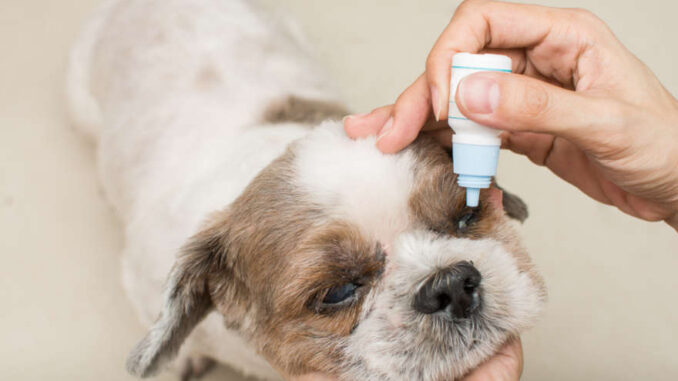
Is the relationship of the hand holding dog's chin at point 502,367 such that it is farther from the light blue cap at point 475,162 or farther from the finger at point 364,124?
the finger at point 364,124

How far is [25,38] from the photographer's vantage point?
12.0ft

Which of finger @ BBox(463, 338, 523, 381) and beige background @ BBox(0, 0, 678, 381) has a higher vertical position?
finger @ BBox(463, 338, 523, 381)

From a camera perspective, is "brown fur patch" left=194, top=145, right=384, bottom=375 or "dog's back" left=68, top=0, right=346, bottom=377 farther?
"dog's back" left=68, top=0, right=346, bottom=377

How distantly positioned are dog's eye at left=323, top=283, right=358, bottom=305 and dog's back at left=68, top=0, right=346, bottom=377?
538 mm

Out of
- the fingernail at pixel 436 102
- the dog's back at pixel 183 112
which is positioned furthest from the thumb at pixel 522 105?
the dog's back at pixel 183 112

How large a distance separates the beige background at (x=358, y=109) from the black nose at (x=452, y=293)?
136 cm

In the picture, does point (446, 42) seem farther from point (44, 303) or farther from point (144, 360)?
point (44, 303)

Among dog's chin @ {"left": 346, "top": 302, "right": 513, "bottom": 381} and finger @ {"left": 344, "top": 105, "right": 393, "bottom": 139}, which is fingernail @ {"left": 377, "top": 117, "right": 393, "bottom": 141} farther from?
dog's chin @ {"left": 346, "top": 302, "right": 513, "bottom": 381}

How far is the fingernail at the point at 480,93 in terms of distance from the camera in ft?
3.62

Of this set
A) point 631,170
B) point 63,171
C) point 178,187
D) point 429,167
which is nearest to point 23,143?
point 63,171

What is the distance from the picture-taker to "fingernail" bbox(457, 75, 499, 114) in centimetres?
110

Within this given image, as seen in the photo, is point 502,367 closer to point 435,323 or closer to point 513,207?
point 435,323

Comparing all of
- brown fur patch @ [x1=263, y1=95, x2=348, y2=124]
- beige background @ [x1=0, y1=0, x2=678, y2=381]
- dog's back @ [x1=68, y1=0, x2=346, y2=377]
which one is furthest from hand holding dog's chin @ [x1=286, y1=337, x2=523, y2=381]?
beige background @ [x1=0, y1=0, x2=678, y2=381]

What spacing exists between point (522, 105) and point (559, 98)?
92 millimetres
